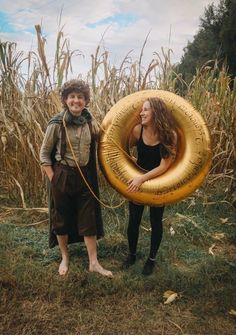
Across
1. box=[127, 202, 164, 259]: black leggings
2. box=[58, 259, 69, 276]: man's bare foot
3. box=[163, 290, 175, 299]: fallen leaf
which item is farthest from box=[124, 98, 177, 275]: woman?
box=[58, 259, 69, 276]: man's bare foot

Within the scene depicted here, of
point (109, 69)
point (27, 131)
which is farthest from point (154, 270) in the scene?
point (109, 69)

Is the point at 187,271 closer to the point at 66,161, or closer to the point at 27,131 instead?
the point at 66,161

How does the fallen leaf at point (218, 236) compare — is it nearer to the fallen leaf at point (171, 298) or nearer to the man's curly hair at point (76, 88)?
the fallen leaf at point (171, 298)

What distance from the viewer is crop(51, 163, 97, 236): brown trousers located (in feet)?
8.59

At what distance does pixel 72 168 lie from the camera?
2619 mm

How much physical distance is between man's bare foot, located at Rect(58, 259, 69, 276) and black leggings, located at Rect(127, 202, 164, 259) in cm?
45

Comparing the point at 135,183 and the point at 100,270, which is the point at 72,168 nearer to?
the point at 135,183

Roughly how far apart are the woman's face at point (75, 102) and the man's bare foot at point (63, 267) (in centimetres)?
100

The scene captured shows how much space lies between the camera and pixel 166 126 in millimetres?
2508

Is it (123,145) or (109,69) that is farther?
(109,69)

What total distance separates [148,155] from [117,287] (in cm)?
84

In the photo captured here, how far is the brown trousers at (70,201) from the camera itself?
2.62 m

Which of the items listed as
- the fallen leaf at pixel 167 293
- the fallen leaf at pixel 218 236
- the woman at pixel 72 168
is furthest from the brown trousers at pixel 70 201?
the fallen leaf at pixel 218 236

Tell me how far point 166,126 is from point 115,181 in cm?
48
